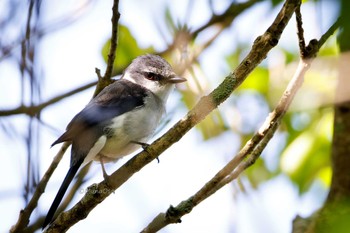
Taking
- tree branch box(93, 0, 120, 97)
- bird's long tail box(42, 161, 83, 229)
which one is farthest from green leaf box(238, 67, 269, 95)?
bird's long tail box(42, 161, 83, 229)

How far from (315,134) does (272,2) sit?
299cm

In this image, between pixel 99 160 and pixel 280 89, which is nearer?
pixel 99 160

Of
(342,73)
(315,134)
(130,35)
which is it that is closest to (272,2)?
(342,73)

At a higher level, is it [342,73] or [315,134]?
[342,73]

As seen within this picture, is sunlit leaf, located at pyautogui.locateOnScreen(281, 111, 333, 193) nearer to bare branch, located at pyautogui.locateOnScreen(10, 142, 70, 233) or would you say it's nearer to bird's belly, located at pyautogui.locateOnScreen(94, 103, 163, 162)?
bird's belly, located at pyautogui.locateOnScreen(94, 103, 163, 162)

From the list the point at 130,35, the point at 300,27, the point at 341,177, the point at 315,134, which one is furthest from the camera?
the point at 130,35

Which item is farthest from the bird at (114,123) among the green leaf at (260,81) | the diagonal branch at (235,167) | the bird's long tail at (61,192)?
the diagonal branch at (235,167)

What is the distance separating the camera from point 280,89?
14.7 ft

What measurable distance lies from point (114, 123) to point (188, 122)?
152 cm

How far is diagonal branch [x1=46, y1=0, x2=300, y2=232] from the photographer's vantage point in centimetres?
259

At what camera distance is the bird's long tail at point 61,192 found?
10.5 feet

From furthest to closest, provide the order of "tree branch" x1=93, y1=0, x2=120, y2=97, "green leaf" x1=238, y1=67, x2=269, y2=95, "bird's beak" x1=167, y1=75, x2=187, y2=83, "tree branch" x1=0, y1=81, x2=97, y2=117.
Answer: "green leaf" x1=238, y1=67, x2=269, y2=95, "bird's beak" x1=167, y1=75, x2=187, y2=83, "tree branch" x1=0, y1=81, x2=97, y2=117, "tree branch" x1=93, y1=0, x2=120, y2=97

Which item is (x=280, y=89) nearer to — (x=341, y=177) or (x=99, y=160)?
(x=341, y=177)

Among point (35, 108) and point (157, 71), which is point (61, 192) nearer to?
point (35, 108)
